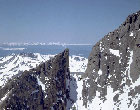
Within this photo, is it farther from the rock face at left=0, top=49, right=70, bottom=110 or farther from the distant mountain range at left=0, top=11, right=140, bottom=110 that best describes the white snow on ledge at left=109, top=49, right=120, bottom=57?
the rock face at left=0, top=49, right=70, bottom=110

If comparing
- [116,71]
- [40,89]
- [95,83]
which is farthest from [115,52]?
[40,89]

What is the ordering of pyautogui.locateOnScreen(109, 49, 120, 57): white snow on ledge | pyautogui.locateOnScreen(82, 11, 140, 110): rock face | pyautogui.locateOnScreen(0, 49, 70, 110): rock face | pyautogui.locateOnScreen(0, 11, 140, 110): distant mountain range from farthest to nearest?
1. pyautogui.locateOnScreen(109, 49, 120, 57): white snow on ledge
2. pyautogui.locateOnScreen(0, 49, 70, 110): rock face
3. pyautogui.locateOnScreen(0, 11, 140, 110): distant mountain range
4. pyautogui.locateOnScreen(82, 11, 140, 110): rock face

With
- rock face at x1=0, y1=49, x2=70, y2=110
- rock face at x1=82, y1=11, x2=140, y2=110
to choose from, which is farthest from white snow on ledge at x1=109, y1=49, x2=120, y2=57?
rock face at x1=0, y1=49, x2=70, y2=110

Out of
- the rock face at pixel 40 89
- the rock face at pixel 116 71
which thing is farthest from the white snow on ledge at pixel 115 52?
the rock face at pixel 40 89

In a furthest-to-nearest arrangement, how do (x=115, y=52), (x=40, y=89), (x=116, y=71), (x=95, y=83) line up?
1. (x=115, y=52)
2. (x=95, y=83)
3. (x=40, y=89)
4. (x=116, y=71)

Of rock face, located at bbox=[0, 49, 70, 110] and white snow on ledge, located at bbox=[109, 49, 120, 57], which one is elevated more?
white snow on ledge, located at bbox=[109, 49, 120, 57]

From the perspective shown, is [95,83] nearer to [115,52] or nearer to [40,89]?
[115,52]
